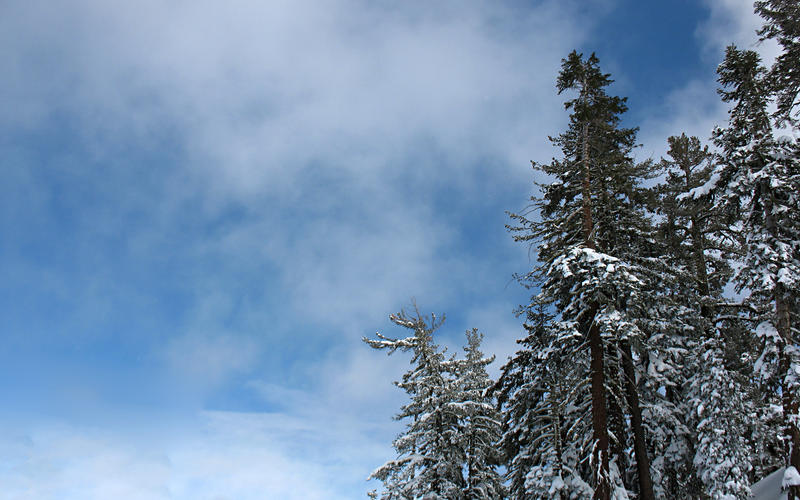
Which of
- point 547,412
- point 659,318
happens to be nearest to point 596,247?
point 659,318

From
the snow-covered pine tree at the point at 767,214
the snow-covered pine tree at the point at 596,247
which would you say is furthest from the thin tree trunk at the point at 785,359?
the snow-covered pine tree at the point at 596,247

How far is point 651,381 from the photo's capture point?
18031mm

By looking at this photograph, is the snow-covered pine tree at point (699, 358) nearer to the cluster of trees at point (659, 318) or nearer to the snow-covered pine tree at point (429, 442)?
the cluster of trees at point (659, 318)

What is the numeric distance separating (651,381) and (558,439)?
16.0 feet

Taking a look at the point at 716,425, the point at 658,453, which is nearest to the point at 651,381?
the point at 716,425

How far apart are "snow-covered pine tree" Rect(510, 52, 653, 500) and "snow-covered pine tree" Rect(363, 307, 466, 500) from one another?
24.5 ft

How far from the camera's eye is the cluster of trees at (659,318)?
14836 mm

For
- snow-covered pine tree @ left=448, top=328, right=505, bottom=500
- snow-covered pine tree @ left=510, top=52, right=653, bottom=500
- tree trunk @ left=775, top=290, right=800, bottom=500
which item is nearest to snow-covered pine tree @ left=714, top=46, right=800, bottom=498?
tree trunk @ left=775, top=290, right=800, bottom=500

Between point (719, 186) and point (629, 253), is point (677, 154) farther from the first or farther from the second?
point (629, 253)

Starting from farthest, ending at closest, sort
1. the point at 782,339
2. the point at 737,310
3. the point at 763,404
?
the point at 737,310, the point at 763,404, the point at 782,339

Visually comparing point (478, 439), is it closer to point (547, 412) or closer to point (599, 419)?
point (547, 412)

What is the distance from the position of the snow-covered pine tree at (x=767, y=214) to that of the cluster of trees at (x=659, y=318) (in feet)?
0.16

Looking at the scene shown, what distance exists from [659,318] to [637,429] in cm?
414

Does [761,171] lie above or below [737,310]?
above
